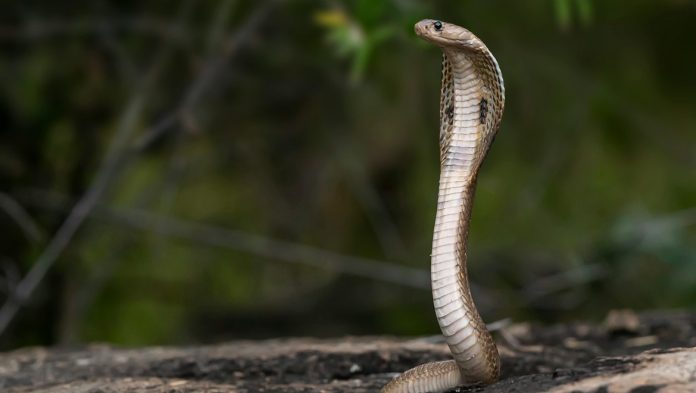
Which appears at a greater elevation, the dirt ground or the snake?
the snake

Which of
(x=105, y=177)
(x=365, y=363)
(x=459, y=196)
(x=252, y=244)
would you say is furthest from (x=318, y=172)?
(x=459, y=196)

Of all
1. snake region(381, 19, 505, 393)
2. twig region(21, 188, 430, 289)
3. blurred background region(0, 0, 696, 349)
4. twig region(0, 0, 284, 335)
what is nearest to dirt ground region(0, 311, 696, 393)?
snake region(381, 19, 505, 393)

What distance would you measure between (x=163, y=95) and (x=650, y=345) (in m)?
3.21

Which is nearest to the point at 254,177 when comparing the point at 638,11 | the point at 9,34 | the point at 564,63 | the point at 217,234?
the point at 217,234

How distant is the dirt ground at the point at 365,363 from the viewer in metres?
2.29

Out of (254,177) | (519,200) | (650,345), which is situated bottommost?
(650,345)

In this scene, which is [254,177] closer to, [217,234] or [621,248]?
[217,234]

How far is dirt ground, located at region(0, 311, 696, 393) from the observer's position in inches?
90.1

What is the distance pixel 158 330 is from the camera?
616 centimetres

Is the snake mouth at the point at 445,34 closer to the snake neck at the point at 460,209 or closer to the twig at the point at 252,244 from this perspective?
the snake neck at the point at 460,209

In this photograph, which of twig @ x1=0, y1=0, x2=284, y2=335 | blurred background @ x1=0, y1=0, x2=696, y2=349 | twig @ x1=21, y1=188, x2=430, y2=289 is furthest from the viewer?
blurred background @ x1=0, y1=0, x2=696, y2=349

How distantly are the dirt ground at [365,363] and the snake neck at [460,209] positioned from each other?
116 mm

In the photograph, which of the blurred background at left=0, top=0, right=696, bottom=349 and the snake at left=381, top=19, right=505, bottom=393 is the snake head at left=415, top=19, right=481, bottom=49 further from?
the blurred background at left=0, top=0, right=696, bottom=349

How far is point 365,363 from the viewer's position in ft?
10.8
